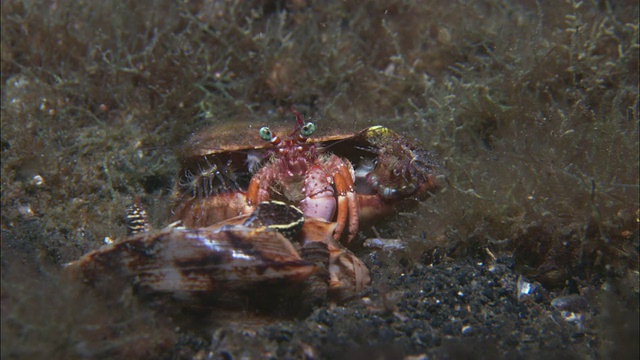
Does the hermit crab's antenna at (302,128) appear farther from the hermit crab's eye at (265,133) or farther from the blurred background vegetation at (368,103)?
the blurred background vegetation at (368,103)

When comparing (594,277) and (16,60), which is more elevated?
(16,60)

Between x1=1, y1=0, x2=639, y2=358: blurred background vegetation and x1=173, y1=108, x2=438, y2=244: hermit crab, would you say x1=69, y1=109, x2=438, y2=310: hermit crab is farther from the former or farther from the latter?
x1=1, y1=0, x2=639, y2=358: blurred background vegetation

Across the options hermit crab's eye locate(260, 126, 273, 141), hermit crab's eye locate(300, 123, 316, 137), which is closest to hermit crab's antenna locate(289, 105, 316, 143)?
hermit crab's eye locate(300, 123, 316, 137)

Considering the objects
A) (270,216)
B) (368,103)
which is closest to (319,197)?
(270,216)

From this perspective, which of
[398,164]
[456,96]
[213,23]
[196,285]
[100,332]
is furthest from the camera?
[213,23]

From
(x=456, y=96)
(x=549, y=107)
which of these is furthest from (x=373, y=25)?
(x=549, y=107)

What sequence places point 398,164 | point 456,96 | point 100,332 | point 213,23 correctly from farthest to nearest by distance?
point 213,23, point 456,96, point 398,164, point 100,332

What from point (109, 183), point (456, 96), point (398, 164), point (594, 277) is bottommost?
point (594, 277)

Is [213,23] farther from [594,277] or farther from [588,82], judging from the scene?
[594,277]
